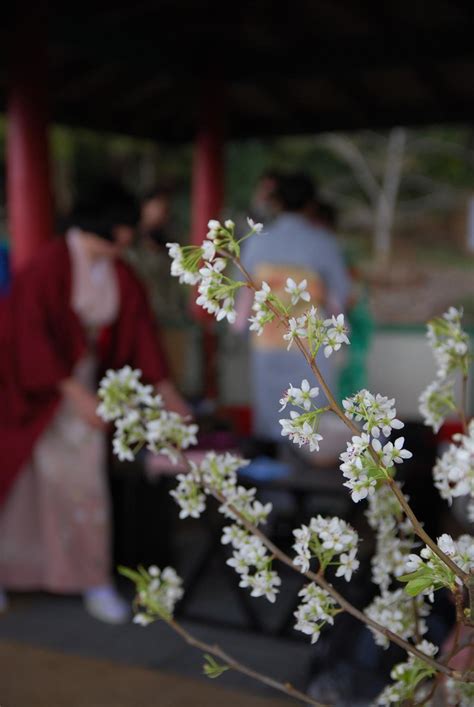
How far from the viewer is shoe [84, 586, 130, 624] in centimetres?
309

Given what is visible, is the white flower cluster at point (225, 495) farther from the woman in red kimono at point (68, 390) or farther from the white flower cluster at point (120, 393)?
the woman in red kimono at point (68, 390)

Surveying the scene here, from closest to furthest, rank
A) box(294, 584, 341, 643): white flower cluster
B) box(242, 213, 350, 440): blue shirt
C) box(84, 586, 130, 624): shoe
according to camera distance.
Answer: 1. box(294, 584, 341, 643): white flower cluster
2. box(84, 586, 130, 624): shoe
3. box(242, 213, 350, 440): blue shirt

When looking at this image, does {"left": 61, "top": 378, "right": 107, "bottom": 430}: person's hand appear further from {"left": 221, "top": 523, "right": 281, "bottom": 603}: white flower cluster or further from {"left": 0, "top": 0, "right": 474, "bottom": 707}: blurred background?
{"left": 221, "top": 523, "right": 281, "bottom": 603}: white flower cluster

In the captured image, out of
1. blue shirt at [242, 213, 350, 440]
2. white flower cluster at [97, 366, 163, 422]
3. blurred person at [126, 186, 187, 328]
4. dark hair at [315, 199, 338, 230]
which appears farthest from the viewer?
blurred person at [126, 186, 187, 328]

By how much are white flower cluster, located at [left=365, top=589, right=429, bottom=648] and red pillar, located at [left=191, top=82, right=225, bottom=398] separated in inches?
213

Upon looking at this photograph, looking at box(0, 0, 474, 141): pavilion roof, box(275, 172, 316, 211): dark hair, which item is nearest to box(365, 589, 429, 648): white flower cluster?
box(275, 172, 316, 211): dark hair

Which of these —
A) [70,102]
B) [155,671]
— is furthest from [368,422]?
[70,102]

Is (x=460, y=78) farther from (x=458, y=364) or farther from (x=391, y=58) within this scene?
(x=458, y=364)

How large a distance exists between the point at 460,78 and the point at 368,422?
5782 millimetres

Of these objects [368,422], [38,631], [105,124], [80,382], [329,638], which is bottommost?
[38,631]

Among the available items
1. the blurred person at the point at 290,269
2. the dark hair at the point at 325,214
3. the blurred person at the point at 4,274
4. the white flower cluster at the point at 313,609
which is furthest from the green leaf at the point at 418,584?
the dark hair at the point at 325,214

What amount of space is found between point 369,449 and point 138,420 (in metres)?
0.36

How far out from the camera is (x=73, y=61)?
6.06 metres

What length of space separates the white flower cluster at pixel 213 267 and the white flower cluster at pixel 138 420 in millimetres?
246
